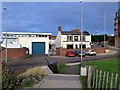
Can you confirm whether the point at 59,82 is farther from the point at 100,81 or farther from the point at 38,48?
A: the point at 38,48

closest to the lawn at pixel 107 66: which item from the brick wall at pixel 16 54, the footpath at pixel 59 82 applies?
the footpath at pixel 59 82

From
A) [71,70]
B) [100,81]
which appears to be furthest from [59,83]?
[71,70]

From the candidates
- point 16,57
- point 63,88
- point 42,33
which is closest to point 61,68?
point 63,88

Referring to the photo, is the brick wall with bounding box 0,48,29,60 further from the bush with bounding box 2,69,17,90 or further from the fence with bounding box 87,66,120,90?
the bush with bounding box 2,69,17,90

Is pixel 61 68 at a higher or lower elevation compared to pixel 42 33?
lower

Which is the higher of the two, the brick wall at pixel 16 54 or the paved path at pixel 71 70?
the brick wall at pixel 16 54

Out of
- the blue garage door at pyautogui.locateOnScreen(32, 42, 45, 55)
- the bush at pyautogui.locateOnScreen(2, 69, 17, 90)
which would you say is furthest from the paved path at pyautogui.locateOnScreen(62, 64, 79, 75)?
the blue garage door at pyautogui.locateOnScreen(32, 42, 45, 55)

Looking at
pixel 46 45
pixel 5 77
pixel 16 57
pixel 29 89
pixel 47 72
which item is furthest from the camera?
pixel 46 45

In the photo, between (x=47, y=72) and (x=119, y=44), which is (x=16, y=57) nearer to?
(x=47, y=72)

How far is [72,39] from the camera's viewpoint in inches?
3565

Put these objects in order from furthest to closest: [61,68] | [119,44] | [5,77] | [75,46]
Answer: [119,44] < [75,46] < [61,68] < [5,77]

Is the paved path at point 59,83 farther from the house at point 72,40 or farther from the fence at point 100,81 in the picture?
the house at point 72,40

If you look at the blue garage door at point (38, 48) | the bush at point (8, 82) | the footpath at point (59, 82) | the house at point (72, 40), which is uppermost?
the house at point (72, 40)

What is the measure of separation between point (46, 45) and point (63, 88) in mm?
62334
